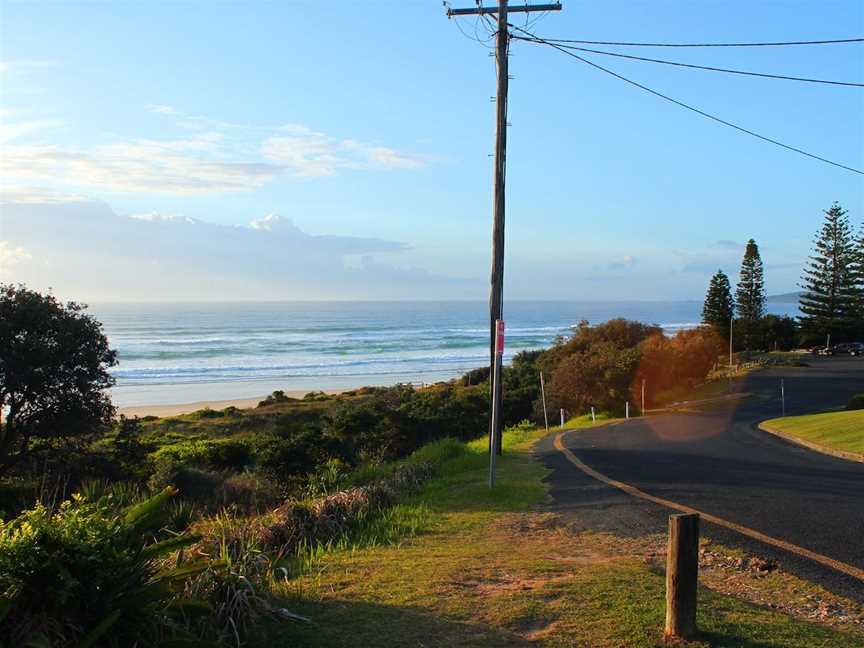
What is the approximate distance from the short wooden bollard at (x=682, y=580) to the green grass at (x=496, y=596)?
109 millimetres

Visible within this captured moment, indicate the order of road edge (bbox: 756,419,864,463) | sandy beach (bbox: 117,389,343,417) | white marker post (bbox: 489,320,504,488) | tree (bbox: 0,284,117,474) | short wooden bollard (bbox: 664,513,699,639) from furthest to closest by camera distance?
sandy beach (bbox: 117,389,343,417)
tree (bbox: 0,284,117,474)
road edge (bbox: 756,419,864,463)
white marker post (bbox: 489,320,504,488)
short wooden bollard (bbox: 664,513,699,639)

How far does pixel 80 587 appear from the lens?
3.81 m

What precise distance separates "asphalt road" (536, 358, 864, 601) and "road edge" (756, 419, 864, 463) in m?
0.35

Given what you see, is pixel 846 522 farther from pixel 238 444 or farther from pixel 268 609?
pixel 238 444

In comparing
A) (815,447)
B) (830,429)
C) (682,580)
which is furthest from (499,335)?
(830,429)

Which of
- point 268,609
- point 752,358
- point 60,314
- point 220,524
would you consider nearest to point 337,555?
point 220,524

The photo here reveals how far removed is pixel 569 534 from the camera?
766 centimetres

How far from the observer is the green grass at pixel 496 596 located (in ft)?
15.1

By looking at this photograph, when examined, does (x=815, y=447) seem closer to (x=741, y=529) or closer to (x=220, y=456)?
(x=741, y=529)

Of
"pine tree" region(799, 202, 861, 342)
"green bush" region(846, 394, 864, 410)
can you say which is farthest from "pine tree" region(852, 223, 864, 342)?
"green bush" region(846, 394, 864, 410)

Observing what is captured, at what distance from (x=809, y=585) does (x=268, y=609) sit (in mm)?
3989

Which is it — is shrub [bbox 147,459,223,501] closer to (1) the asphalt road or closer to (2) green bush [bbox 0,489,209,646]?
(1) the asphalt road

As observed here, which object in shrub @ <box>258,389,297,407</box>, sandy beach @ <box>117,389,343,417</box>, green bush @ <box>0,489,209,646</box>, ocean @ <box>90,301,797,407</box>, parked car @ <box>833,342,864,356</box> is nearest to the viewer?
green bush @ <box>0,489,209,646</box>

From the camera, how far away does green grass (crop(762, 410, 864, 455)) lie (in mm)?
16625
